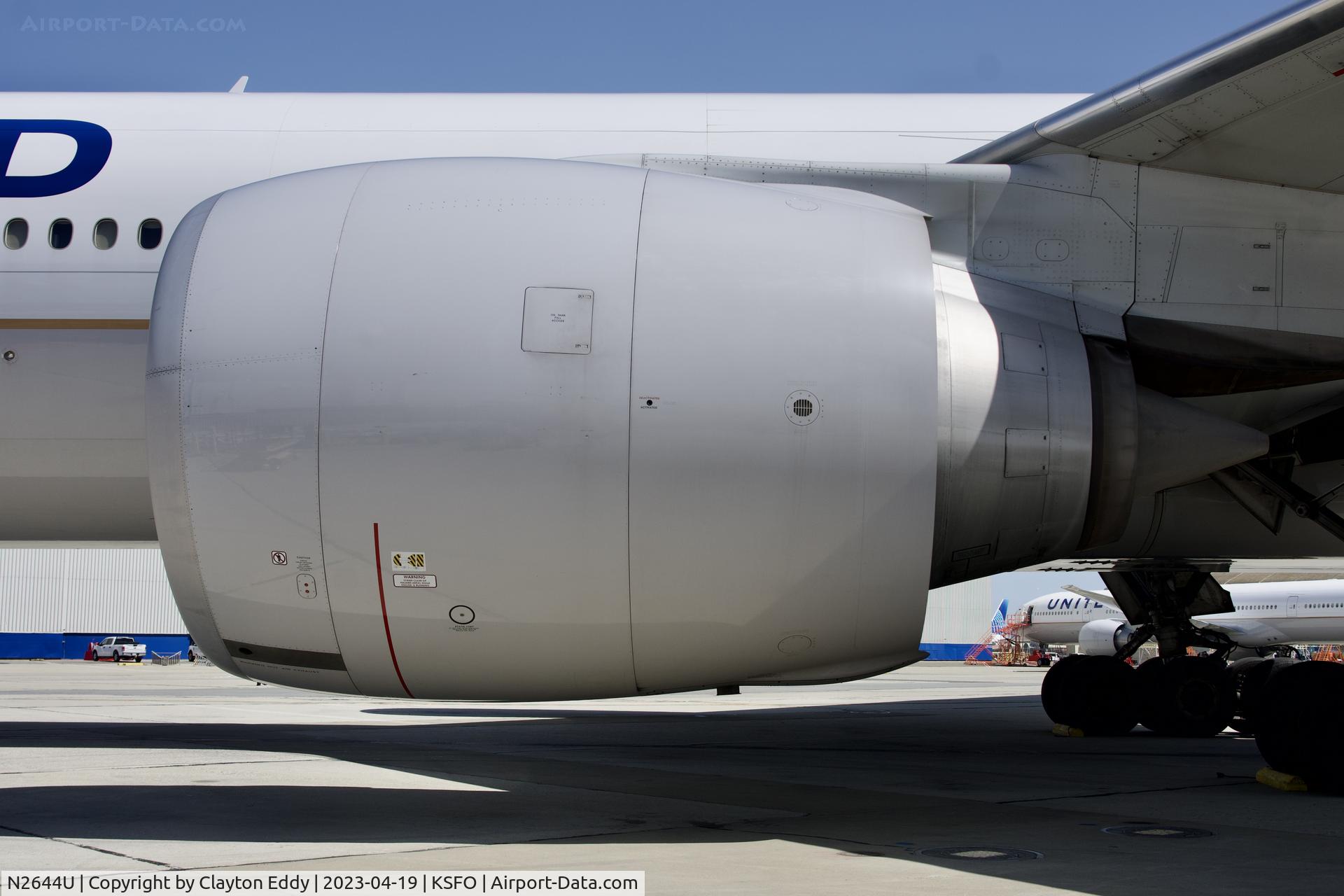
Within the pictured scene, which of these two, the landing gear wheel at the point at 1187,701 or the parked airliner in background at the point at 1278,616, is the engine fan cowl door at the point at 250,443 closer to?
the landing gear wheel at the point at 1187,701

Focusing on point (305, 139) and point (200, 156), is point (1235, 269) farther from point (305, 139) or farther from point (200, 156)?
point (200, 156)

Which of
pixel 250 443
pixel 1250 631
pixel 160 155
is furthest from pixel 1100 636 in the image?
pixel 250 443

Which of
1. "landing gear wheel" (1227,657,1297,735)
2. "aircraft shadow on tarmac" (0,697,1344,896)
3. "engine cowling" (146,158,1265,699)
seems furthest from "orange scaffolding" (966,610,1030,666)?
"engine cowling" (146,158,1265,699)

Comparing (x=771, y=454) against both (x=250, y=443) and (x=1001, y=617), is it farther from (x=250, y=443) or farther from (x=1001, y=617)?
(x=1001, y=617)

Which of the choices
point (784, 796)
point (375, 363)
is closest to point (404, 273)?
point (375, 363)

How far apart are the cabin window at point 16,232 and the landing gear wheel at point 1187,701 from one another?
36.2 ft

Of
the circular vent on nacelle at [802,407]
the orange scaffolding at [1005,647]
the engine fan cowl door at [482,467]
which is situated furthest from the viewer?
the orange scaffolding at [1005,647]

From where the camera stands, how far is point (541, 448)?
5.22 meters

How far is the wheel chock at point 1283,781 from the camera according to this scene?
7352mm

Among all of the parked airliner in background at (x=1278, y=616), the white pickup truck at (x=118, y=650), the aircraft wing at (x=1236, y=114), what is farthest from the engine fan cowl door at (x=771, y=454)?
the white pickup truck at (x=118, y=650)

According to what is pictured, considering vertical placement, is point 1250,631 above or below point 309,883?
below

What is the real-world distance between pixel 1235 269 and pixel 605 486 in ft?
12.8

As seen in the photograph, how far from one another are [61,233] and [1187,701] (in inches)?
442

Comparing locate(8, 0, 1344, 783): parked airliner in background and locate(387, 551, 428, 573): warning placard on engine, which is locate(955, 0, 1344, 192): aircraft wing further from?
locate(387, 551, 428, 573): warning placard on engine
